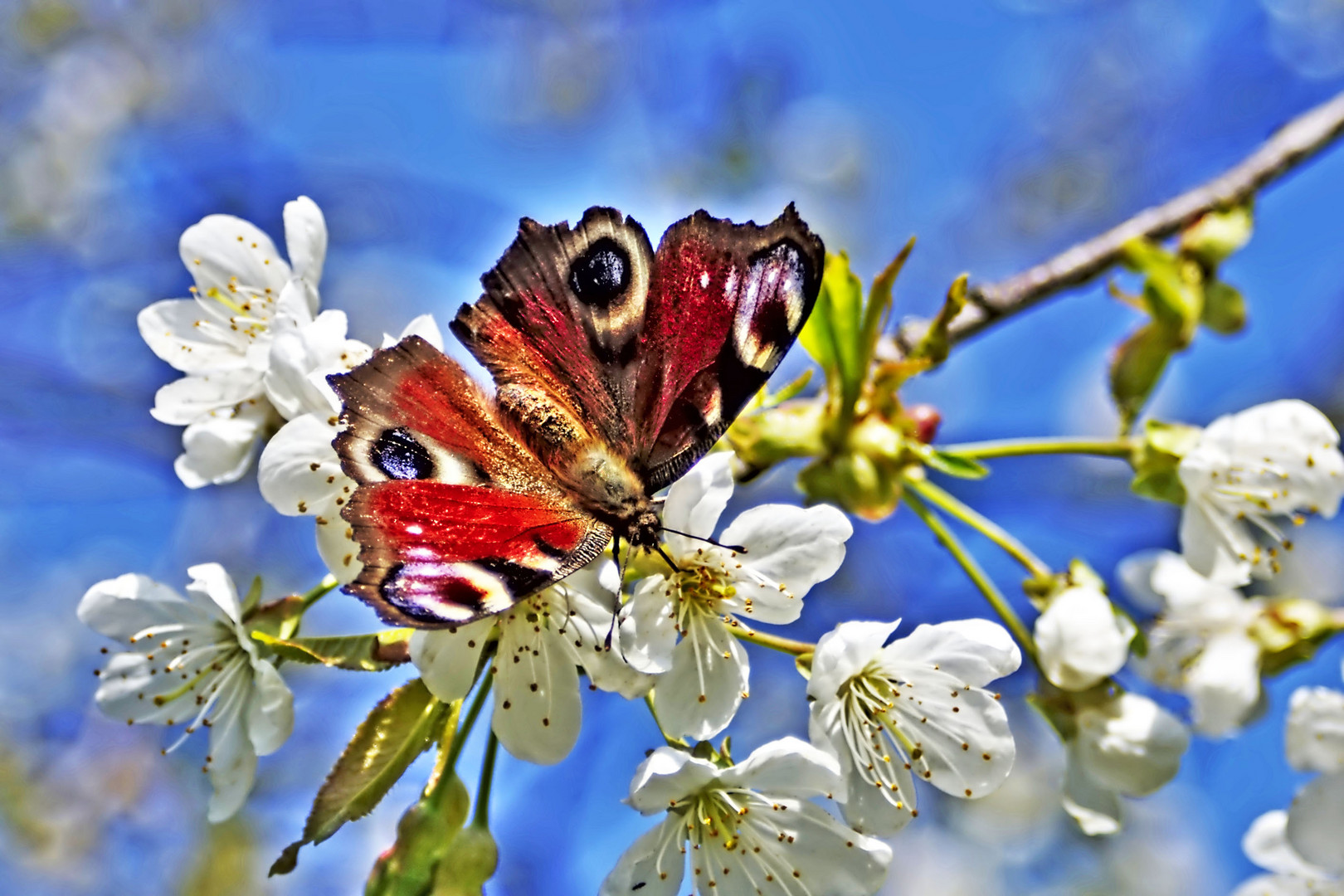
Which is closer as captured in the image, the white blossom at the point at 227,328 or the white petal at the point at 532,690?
the white petal at the point at 532,690

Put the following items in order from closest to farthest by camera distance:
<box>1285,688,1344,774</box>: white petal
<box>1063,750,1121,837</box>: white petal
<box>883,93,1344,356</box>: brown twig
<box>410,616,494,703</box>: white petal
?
<box>410,616,494,703</box>: white petal
<box>1063,750,1121,837</box>: white petal
<box>1285,688,1344,774</box>: white petal
<box>883,93,1344,356</box>: brown twig

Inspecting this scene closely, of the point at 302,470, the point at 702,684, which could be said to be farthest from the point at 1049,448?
the point at 302,470

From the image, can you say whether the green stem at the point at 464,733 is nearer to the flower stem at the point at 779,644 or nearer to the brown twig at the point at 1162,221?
the flower stem at the point at 779,644

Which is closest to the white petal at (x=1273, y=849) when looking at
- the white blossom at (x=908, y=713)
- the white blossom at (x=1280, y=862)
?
the white blossom at (x=1280, y=862)

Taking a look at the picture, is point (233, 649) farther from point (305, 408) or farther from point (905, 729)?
point (905, 729)

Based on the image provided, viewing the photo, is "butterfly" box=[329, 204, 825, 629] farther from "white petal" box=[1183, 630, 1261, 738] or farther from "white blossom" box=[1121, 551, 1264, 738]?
"white petal" box=[1183, 630, 1261, 738]

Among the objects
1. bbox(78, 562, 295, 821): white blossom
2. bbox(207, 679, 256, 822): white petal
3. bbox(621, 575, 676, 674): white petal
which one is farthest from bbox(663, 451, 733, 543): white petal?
bbox(207, 679, 256, 822): white petal

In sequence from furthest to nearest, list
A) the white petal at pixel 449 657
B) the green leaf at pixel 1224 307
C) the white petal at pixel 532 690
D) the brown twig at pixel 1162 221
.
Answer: the green leaf at pixel 1224 307, the brown twig at pixel 1162 221, the white petal at pixel 532 690, the white petal at pixel 449 657

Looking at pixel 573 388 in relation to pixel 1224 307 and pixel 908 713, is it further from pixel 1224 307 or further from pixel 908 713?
pixel 1224 307
